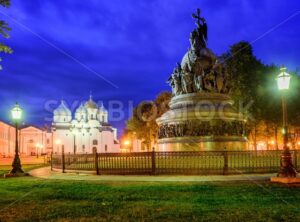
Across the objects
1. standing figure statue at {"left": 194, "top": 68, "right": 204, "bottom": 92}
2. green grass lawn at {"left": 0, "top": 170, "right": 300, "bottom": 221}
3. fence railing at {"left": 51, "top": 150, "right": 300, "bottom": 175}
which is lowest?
green grass lawn at {"left": 0, "top": 170, "right": 300, "bottom": 221}

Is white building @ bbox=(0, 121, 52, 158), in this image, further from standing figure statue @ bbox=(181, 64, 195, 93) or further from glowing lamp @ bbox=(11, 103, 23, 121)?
glowing lamp @ bbox=(11, 103, 23, 121)

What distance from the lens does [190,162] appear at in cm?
1691

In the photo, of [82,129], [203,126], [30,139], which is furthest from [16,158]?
[30,139]

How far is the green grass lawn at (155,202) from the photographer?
805 centimetres

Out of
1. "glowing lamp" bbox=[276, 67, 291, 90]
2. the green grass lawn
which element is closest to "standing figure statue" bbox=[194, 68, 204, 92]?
"glowing lamp" bbox=[276, 67, 291, 90]

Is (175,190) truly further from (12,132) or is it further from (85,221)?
(12,132)

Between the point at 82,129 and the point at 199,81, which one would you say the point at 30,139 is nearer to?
the point at 82,129

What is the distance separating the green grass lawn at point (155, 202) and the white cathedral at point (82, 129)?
325 ft

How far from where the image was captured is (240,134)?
26047mm

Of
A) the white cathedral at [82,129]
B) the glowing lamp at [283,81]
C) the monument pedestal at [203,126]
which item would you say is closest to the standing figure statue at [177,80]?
the monument pedestal at [203,126]

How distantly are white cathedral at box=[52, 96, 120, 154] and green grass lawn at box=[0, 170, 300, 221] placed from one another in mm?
98971

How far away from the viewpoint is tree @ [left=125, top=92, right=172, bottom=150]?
55.8 metres

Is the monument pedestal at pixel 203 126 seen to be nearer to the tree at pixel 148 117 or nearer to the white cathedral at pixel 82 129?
the tree at pixel 148 117

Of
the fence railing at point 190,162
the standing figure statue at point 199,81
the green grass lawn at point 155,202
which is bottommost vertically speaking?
the green grass lawn at point 155,202
